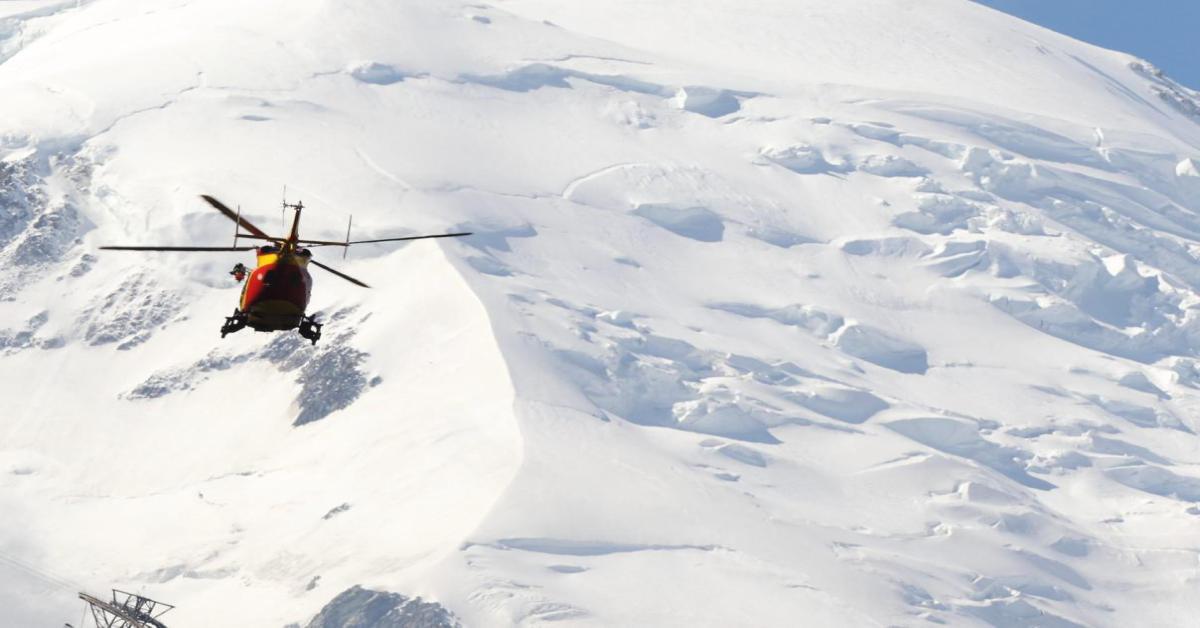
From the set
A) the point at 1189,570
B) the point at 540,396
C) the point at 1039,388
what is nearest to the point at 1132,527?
the point at 1189,570

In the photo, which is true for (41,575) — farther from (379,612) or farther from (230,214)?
(230,214)

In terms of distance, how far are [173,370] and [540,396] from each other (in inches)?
1644

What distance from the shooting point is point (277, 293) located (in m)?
59.4

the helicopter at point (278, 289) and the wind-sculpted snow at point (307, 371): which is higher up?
the helicopter at point (278, 289)

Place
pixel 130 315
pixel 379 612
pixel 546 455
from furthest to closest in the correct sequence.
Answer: pixel 130 315, pixel 546 455, pixel 379 612

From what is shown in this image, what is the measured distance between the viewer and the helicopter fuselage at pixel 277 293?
2339 inches

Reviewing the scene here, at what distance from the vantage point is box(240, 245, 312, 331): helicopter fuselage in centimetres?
5941

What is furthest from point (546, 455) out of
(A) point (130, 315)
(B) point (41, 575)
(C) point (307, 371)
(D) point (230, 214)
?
(D) point (230, 214)

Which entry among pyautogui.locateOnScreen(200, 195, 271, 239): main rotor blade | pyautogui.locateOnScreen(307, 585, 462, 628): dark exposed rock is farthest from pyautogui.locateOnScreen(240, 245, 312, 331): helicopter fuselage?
pyautogui.locateOnScreen(307, 585, 462, 628): dark exposed rock

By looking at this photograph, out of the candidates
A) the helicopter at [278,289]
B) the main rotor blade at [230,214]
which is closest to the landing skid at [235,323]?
the helicopter at [278,289]

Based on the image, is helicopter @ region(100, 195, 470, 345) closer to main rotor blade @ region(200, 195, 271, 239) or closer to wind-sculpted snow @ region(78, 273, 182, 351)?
main rotor blade @ region(200, 195, 271, 239)

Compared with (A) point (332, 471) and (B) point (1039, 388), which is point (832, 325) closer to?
(B) point (1039, 388)

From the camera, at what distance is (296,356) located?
591 ft

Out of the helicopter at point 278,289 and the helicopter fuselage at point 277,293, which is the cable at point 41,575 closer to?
the helicopter at point 278,289
